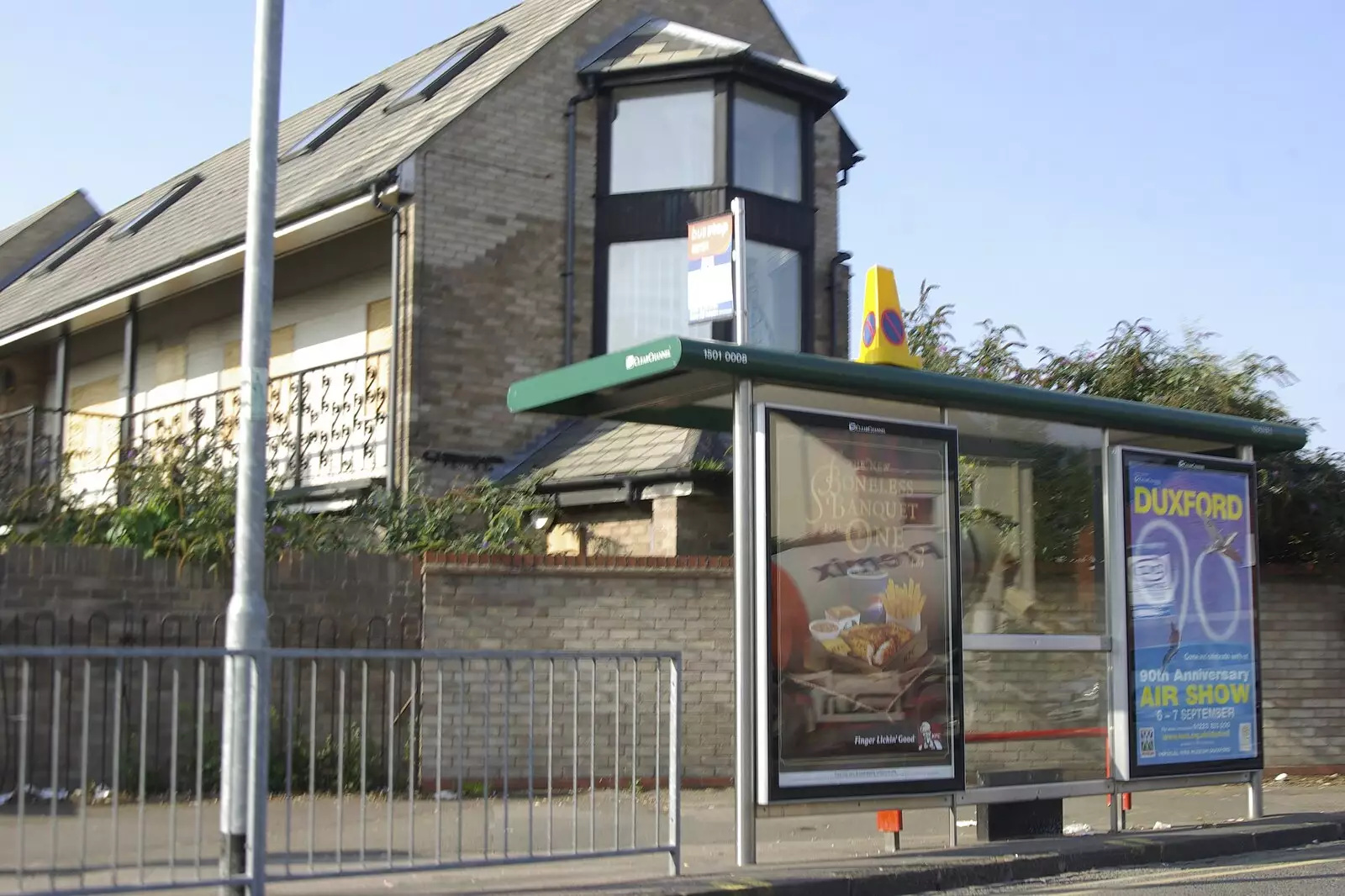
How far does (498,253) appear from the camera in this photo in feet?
54.1

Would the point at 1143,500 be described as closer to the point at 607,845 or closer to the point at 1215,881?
the point at 1215,881

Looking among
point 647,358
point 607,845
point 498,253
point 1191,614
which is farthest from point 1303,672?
point 498,253

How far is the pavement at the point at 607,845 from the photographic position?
21.9ft

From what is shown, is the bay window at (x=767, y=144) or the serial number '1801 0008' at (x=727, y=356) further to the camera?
the bay window at (x=767, y=144)

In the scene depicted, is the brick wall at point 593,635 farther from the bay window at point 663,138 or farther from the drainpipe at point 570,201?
the bay window at point 663,138

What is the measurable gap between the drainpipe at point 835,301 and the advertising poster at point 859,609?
30.4 ft

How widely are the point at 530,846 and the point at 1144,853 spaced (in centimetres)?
418

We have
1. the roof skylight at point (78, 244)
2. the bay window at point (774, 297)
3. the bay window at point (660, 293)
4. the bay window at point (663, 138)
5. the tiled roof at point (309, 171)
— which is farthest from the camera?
the roof skylight at point (78, 244)

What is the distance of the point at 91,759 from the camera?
10.1m

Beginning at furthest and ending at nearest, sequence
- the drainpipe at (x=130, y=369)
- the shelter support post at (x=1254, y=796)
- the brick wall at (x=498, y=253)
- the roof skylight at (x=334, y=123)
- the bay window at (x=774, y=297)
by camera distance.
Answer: the roof skylight at (x=334, y=123)
the drainpipe at (x=130, y=369)
the bay window at (x=774, y=297)
the brick wall at (x=498, y=253)
the shelter support post at (x=1254, y=796)

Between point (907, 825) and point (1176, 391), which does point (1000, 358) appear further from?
point (907, 825)

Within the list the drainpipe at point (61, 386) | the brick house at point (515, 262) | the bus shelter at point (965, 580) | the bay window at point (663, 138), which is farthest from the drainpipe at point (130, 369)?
the bus shelter at point (965, 580)

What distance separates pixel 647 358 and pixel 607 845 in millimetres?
2961

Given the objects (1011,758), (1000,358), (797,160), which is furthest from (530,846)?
(797,160)
